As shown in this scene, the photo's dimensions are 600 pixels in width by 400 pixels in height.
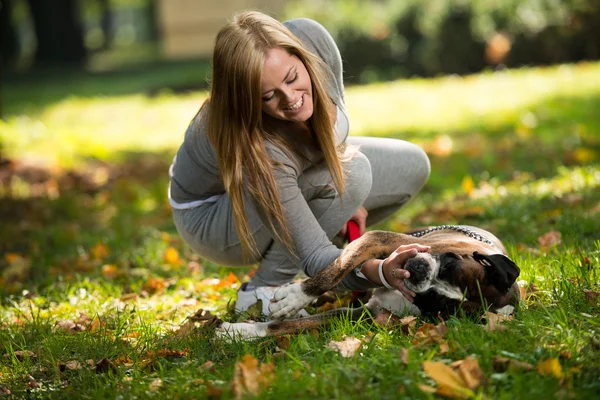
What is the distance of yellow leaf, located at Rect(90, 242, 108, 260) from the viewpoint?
514 centimetres

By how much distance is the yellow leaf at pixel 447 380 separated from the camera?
7.73 feet

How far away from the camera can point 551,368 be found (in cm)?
246

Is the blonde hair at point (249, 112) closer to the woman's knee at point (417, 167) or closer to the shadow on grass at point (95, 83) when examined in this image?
the woman's knee at point (417, 167)

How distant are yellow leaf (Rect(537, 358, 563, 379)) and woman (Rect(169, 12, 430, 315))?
24.8 inches

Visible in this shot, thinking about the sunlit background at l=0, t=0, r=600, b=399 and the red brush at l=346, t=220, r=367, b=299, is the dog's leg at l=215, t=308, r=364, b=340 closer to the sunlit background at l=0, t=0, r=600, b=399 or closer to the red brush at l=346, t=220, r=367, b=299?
the sunlit background at l=0, t=0, r=600, b=399

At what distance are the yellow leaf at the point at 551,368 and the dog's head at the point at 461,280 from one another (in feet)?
1.43

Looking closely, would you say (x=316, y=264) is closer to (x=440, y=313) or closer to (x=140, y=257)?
(x=440, y=313)

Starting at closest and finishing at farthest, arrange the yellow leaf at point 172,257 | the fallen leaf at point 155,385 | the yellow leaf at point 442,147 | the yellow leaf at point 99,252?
the fallen leaf at point 155,385
the yellow leaf at point 172,257
the yellow leaf at point 99,252
the yellow leaf at point 442,147

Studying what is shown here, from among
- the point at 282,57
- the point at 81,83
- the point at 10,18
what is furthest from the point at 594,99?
the point at 10,18

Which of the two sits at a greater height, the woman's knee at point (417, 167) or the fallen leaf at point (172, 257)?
the woman's knee at point (417, 167)

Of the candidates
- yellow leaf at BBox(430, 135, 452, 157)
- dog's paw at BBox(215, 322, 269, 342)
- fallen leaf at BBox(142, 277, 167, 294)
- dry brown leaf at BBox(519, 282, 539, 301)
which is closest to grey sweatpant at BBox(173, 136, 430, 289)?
dog's paw at BBox(215, 322, 269, 342)

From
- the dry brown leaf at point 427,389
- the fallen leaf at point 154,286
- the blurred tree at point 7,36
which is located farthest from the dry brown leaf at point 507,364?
the blurred tree at point 7,36

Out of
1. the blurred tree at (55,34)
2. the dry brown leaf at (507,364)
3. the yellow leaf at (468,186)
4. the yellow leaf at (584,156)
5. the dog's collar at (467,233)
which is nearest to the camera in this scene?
the dry brown leaf at (507,364)

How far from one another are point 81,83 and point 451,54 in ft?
29.7
